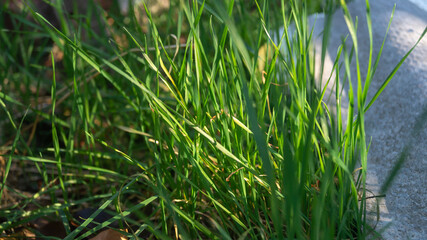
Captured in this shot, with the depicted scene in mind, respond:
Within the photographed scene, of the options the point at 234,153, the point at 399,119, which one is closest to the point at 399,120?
the point at 399,119

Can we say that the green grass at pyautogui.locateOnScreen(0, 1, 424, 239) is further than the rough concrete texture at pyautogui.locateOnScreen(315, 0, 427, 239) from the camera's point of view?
No

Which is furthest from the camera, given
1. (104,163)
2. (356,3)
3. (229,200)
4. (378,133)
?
(356,3)

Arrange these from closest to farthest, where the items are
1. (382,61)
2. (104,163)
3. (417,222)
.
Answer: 1. (417,222)
2. (382,61)
3. (104,163)

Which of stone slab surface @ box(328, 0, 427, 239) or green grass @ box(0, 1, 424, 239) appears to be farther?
stone slab surface @ box(328, 0, 427, 239)

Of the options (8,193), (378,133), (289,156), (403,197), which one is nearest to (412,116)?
(378,133)

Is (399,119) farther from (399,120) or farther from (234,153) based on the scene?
(234,153)

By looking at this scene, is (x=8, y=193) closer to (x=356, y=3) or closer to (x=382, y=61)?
(x=382, y=61)

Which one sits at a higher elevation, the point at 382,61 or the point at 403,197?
the point at 382,61

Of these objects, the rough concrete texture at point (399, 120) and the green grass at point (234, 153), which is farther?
the rough concrete texture at point (399, 120)
